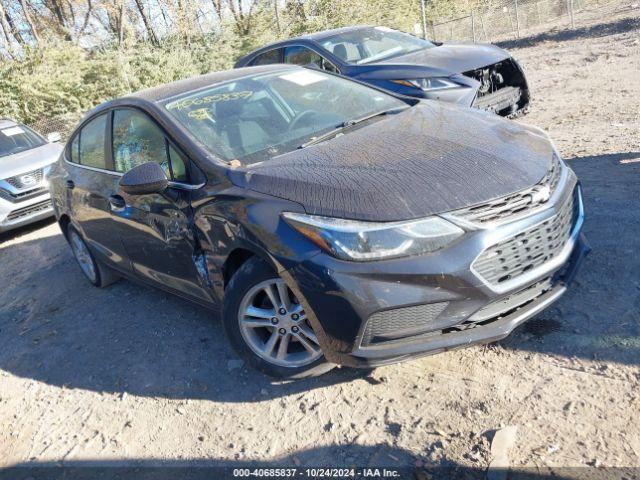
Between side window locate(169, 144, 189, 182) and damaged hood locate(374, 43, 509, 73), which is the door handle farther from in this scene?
damaged hood locate(374, 43, 509, 73)

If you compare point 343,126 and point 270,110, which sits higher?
point 270,110

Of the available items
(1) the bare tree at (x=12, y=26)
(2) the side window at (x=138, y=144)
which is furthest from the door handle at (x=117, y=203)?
(1) the bare tree at (x=12, y=26)

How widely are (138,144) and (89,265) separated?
A: 183cm

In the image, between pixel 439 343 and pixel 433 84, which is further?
pixel 433 84

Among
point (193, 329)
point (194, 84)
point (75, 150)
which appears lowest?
point (193, 329)

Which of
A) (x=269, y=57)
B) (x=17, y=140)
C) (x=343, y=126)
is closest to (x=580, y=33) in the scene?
(x=269, y=57)

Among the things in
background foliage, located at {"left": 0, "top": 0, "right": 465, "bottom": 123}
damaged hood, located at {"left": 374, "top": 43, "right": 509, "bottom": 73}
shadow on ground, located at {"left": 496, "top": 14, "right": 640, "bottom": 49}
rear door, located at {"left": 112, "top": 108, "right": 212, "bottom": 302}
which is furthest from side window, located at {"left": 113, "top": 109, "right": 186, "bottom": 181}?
shadow on ground, located at {"left": 496, "top": 14, "right": 640, "bottom": 49}

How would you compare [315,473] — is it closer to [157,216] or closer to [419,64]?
[157,216]

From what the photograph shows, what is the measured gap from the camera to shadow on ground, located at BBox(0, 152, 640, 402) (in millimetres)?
3146

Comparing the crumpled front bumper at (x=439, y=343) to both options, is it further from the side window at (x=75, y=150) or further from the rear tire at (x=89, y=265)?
the side window at (x=75, y=150)

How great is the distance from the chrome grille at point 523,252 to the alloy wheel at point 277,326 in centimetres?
94

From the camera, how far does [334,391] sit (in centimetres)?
308

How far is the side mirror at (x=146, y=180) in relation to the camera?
130 inches

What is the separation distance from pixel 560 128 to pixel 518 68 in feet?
2.99
